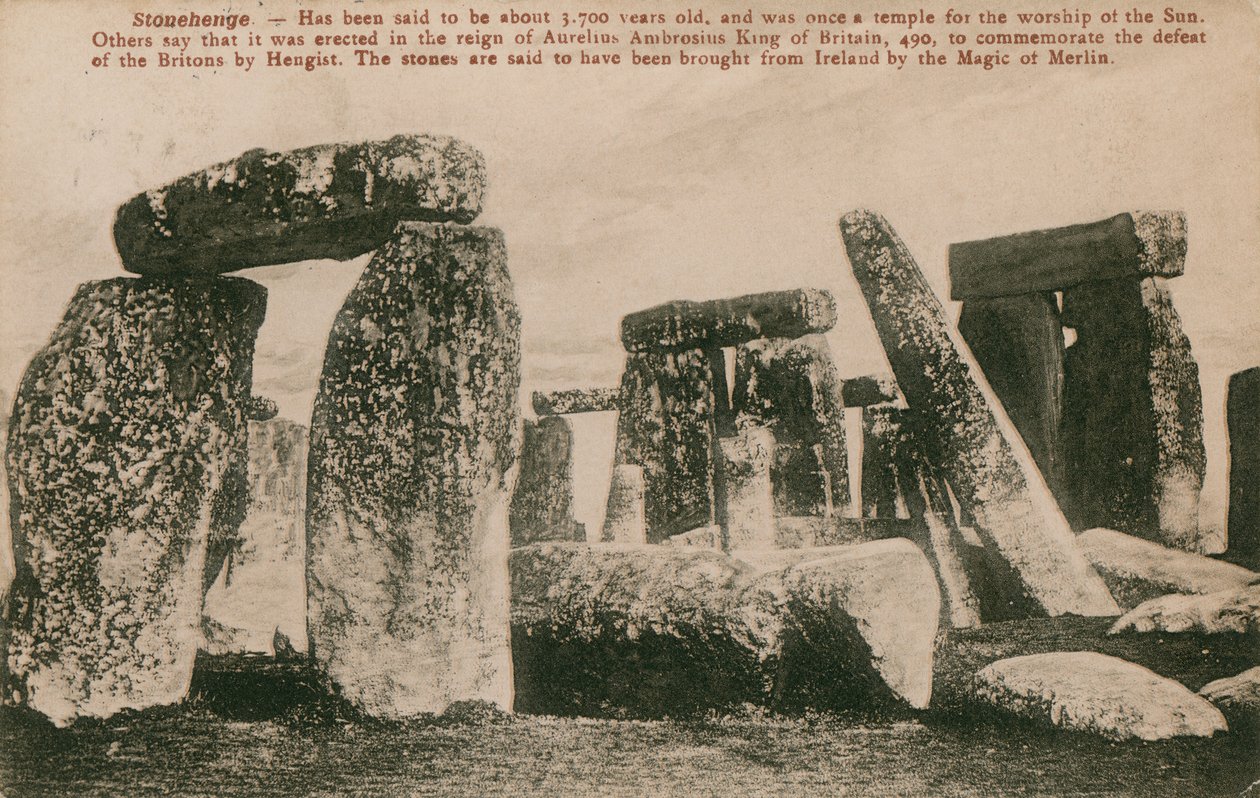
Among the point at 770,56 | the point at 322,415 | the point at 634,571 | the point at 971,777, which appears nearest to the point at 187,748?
the point at 322,415

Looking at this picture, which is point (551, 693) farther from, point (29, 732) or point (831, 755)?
point (29, 732)

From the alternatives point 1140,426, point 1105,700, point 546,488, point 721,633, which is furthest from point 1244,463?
point 546,488

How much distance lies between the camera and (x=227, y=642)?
598cm

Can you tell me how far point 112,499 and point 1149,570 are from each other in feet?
17.3

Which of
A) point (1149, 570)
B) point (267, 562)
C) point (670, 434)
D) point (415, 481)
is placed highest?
point (670, 434)

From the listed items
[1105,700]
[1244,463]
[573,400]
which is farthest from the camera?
[573,400]

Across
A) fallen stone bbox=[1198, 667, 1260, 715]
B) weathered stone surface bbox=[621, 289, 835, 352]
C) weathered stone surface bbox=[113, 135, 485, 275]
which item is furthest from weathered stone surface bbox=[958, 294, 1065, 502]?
weathered stone surface bbox=[113, 135, 485, 275]

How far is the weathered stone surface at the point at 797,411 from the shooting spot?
859 cm

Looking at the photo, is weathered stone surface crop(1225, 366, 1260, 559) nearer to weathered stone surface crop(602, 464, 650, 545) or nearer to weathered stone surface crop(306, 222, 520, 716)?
weathered stone surface crop(602, 464, 650, 545)

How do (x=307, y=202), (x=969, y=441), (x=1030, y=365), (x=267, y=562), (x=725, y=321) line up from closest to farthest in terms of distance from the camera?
(x=307, y=202) < (x=969, y=441) < (x=267, y=562) < (x=1030, y=365) < (x=725, y=321)

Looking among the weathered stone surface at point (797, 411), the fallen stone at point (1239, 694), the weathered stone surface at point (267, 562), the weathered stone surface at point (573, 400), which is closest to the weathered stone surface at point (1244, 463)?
the weathered stone surface at point (797, 411)

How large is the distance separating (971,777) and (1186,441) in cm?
446

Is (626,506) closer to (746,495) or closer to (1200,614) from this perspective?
(746,495)

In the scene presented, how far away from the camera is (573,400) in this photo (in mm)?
10758
